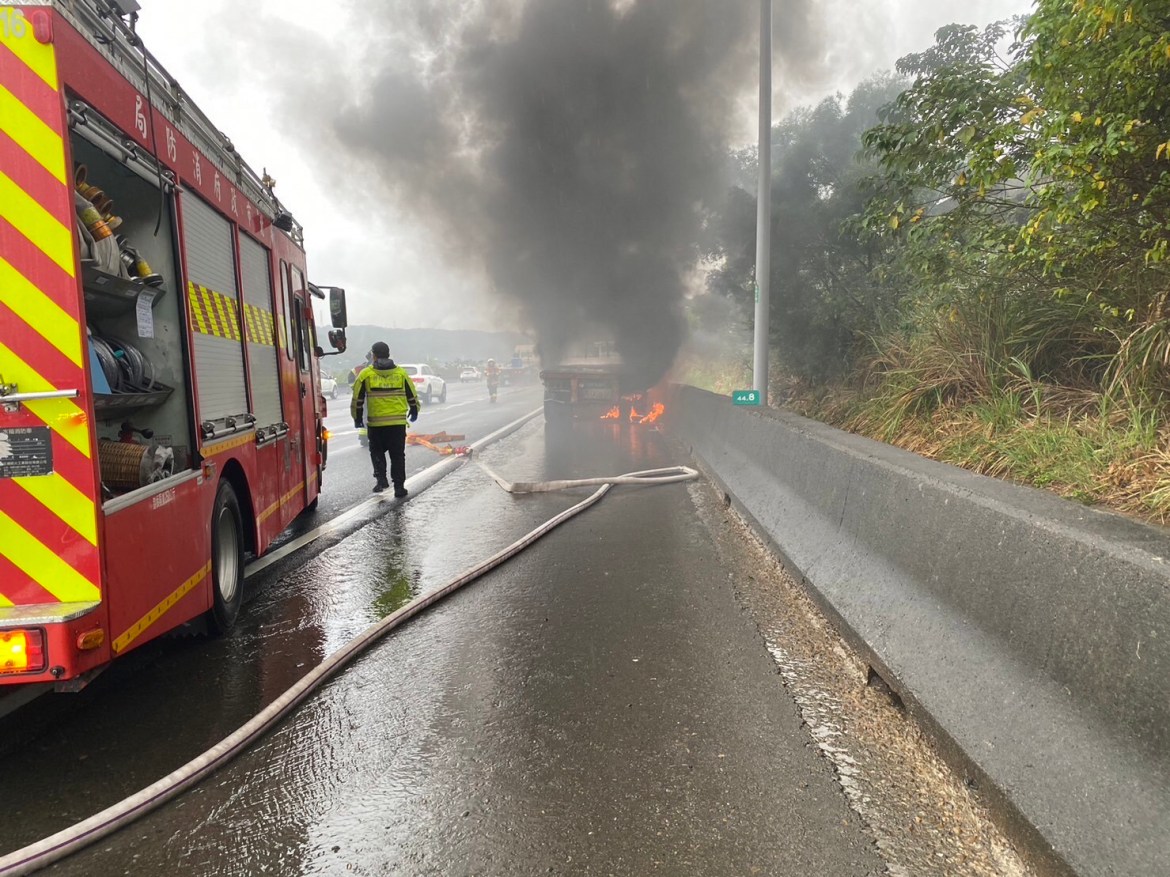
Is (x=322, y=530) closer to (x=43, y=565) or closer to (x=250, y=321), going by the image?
(x=250, y=321)

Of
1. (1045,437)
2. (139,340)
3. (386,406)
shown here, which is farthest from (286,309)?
(1045,437)

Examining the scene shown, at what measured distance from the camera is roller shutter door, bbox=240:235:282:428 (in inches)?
189

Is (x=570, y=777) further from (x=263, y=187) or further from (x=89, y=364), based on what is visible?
(x=263, y=187)

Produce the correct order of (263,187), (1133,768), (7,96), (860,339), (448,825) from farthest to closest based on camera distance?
(860,339) → (263,187) → (7,96) → (448,825) → (1133,768)

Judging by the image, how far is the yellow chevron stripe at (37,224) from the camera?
2.54 meters

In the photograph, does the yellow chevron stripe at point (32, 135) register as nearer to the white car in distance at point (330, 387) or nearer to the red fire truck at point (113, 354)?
the red fire truck at point (113, 354)

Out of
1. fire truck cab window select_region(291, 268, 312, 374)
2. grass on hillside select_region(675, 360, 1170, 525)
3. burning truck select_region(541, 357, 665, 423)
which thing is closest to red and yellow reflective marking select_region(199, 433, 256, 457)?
fire truck cab window select_region(291, 268, 312, 374)

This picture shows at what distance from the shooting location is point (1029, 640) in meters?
2.32

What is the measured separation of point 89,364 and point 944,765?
3.41m

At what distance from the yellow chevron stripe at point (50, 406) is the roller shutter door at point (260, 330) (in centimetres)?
215

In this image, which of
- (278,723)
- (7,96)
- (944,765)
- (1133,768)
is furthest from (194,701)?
(1133,768)

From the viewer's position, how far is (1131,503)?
3.16 metres

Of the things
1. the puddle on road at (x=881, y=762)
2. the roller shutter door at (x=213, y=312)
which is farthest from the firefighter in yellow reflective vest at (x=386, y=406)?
the puddle on road at (x=881, y=762)

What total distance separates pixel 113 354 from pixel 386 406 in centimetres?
511
